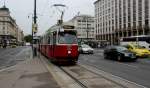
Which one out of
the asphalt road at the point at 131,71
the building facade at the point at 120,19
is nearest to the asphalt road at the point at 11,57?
the asphalt road at the point at 131,71

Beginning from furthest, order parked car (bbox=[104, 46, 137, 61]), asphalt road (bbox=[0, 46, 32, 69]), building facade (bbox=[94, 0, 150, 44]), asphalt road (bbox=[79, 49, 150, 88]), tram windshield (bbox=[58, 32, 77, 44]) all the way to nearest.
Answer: building facade (bbox=[94, 0, 150, 44]), parked car (bbox=[104, 46, 137, 61]), asphalt road (bbox=[0, 46, 32, 69]), tram windshield (bbox=[58, 32, 77, 44]), asphalt road (bbox=[79, 49, 150, 88])

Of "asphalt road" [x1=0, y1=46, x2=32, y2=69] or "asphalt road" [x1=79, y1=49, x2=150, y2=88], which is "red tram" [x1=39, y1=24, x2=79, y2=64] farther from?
"asphalt road" [x1=0, y1=46, x2=32, y2=69]

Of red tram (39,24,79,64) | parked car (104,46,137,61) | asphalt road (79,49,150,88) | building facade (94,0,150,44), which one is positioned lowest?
asphalt road (79,49,150,88)

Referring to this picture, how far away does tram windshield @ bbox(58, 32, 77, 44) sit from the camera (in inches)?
894

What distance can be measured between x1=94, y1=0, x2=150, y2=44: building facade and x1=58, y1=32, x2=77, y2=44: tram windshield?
8342 centimetres

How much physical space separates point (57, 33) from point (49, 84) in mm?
10183

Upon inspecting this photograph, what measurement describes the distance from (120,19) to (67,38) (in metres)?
107

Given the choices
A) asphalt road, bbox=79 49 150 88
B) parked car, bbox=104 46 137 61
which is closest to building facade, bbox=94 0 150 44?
parked car, bbox=104 46 137 61

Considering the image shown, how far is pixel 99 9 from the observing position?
499 feet

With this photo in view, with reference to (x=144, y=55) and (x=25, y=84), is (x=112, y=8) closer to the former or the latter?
(x=144, y=55)

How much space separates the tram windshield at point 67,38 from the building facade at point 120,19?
274ft

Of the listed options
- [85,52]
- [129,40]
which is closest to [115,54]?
[85,52]

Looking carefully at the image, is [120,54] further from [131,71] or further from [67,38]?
[131,71]

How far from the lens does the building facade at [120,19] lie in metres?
109
